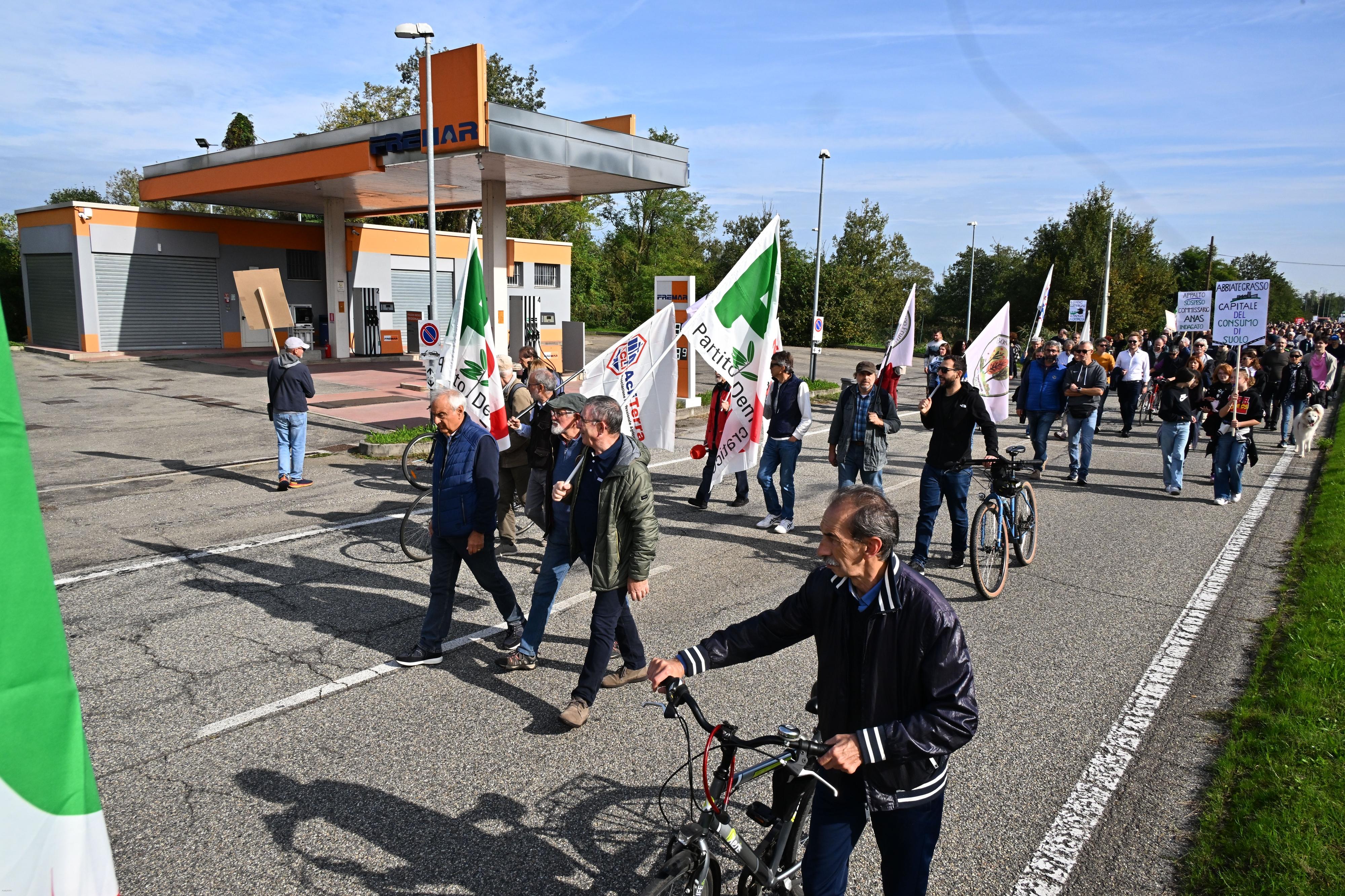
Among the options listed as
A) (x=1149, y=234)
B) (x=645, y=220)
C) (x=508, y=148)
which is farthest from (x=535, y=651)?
(x=645, y=220)

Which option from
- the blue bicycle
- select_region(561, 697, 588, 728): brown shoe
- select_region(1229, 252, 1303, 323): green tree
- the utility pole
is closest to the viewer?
select_region(561, 697, 588, 728): brown shoe

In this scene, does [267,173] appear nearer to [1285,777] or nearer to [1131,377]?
[1131,377]

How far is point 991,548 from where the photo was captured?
7.63 m

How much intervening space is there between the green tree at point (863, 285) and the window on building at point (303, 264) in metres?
26.4

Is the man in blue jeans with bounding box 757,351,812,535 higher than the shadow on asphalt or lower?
higher

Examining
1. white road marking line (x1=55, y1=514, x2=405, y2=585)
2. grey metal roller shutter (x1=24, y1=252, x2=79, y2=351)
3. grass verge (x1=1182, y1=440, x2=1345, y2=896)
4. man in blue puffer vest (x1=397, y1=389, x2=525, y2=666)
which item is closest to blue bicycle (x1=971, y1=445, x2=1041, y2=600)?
grass verge (x1=1182, y1=440, x2=1345, y2=896)

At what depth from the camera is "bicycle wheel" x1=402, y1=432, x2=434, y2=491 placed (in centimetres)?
1127

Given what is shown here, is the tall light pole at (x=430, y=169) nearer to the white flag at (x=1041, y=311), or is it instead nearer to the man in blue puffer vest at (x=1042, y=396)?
the man in blue puffer vest at (x=1042, y=396)

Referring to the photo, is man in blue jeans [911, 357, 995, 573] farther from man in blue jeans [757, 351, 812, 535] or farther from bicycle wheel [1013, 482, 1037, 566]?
man in blue jeans [757, 351, 812, 535]

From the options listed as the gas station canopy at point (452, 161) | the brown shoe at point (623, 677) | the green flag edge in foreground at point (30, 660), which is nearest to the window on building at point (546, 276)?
the gas station canopy at point (452, 161)

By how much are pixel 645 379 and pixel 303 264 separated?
88.5ft

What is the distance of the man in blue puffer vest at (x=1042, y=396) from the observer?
1270 centimetres

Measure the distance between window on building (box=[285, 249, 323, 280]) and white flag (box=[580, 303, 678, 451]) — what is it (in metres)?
26.2

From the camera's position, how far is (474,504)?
583 cm
